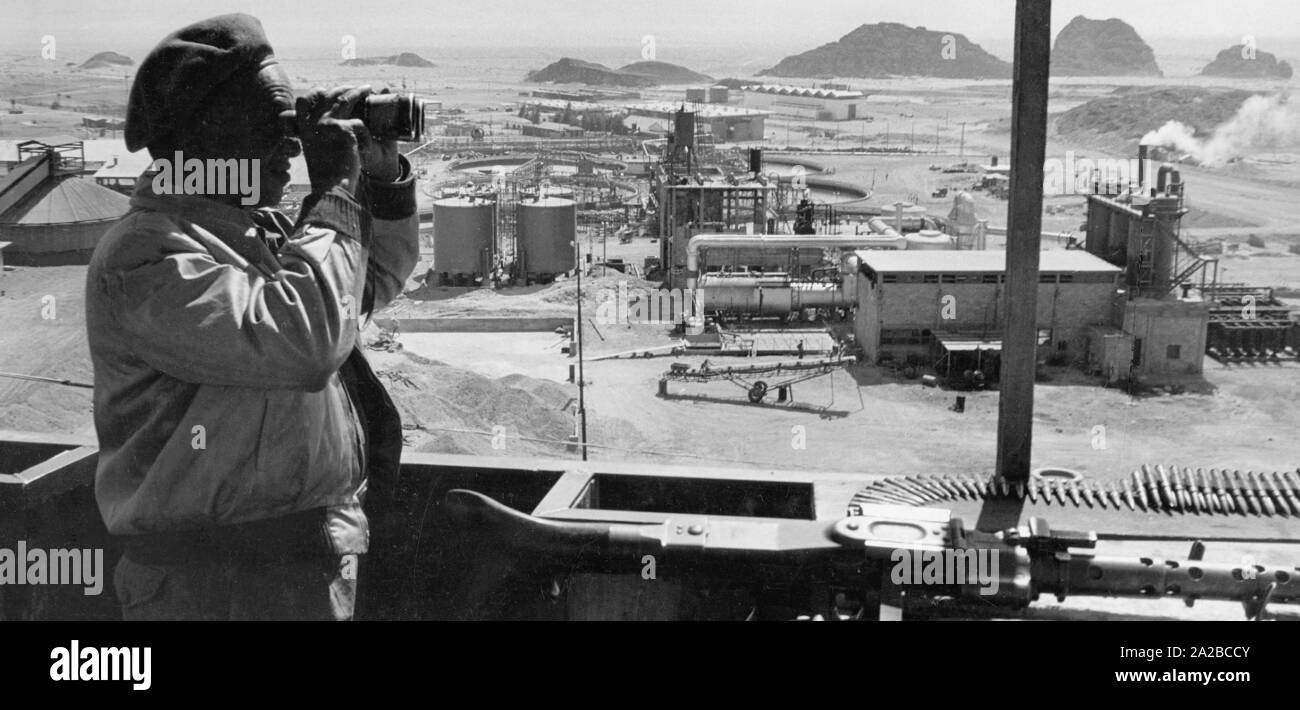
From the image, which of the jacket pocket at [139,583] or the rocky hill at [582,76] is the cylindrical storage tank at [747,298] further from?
the rocky hill at [582,76]

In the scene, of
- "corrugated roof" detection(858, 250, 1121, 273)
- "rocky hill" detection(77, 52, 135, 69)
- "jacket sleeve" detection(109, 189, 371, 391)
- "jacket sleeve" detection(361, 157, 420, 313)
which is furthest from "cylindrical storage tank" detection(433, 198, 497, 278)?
"jacket sleeve" detection(109, 189, 371, 391)

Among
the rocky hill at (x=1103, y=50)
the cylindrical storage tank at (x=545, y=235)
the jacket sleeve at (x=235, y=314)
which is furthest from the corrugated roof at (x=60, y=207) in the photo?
the rocky hill at (x=1103, y=50)

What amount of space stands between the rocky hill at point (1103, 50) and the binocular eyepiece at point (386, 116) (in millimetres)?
207006

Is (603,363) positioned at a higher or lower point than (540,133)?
lower

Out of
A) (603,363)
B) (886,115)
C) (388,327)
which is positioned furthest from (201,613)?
(886,115)

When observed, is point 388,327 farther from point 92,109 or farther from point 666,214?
point 92,109

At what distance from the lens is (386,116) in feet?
10.8

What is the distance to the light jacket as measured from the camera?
2916 mm

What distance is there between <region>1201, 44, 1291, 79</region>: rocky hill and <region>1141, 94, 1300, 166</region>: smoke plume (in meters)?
50.2

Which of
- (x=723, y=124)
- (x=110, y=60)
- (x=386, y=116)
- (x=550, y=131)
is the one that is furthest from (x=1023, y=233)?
(x=723, y=124)

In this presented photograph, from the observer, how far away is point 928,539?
4.41 metres

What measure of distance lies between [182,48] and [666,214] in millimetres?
49272

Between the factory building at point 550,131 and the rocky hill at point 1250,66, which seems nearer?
the factory building at point 550,131

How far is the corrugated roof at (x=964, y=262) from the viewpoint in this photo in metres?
36.3
